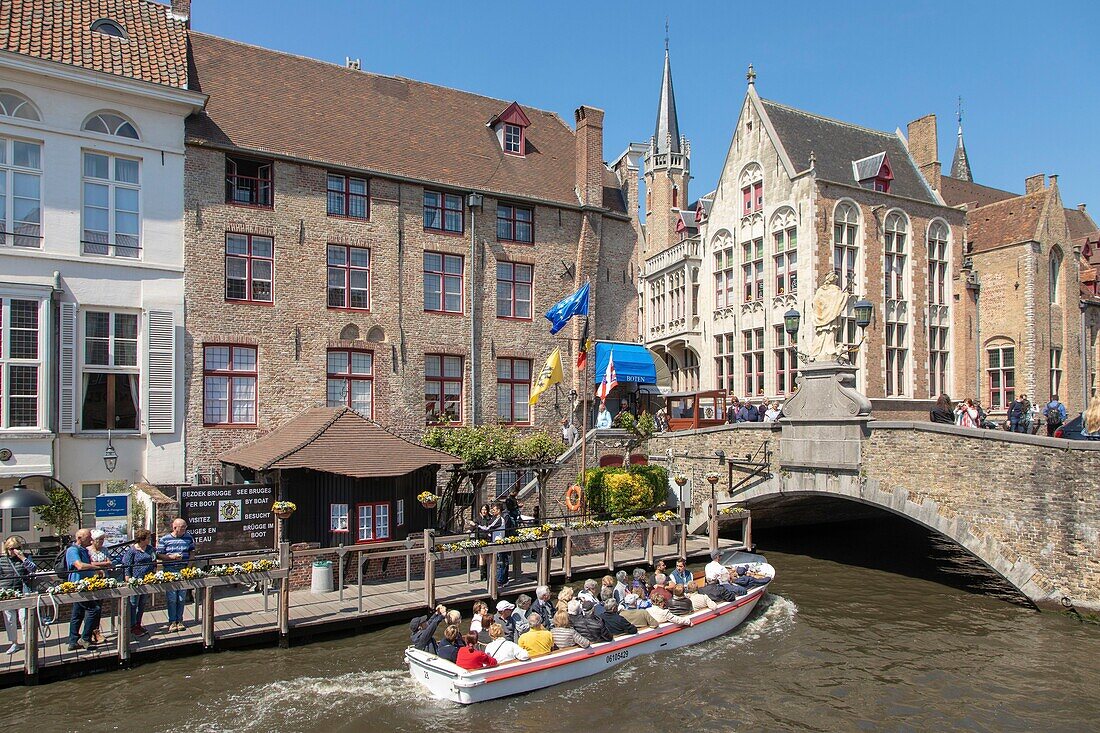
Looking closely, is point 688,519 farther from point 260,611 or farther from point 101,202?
point 101,202

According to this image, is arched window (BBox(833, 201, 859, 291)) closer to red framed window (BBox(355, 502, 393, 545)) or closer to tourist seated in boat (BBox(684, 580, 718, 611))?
tourist seated in boat (BBox(684, 580, 718, 611))

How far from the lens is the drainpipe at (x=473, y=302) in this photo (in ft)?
82.2

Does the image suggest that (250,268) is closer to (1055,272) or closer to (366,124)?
(366,124)

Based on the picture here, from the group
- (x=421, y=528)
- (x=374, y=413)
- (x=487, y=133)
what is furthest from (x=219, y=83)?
(x=421, y=528)

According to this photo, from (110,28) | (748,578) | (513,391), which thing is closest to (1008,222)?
(513,391)

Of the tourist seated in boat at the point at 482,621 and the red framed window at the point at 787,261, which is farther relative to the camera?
the red framed window at the point at 787,261

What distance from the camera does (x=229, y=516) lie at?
56.2 feet

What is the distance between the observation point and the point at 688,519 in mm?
26406

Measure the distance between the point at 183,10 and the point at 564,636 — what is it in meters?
21.5

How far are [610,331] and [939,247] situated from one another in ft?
55.1

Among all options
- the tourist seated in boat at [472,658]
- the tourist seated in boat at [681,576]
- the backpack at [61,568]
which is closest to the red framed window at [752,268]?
the tourist seated in boat at [681,576]

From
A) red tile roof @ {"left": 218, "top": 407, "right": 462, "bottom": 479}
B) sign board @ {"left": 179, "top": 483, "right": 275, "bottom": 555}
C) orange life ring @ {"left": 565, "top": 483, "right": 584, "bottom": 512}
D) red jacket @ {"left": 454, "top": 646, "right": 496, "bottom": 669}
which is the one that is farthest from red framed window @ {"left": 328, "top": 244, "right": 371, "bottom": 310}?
red jacket @ {"left": 454, "top": 646, "right": 496, "bottom": 669}

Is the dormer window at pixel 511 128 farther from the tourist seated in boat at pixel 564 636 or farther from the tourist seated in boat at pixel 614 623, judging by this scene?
the tourist seated in boat at pixel 564 636

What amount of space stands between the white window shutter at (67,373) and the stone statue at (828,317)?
61.2 ft
